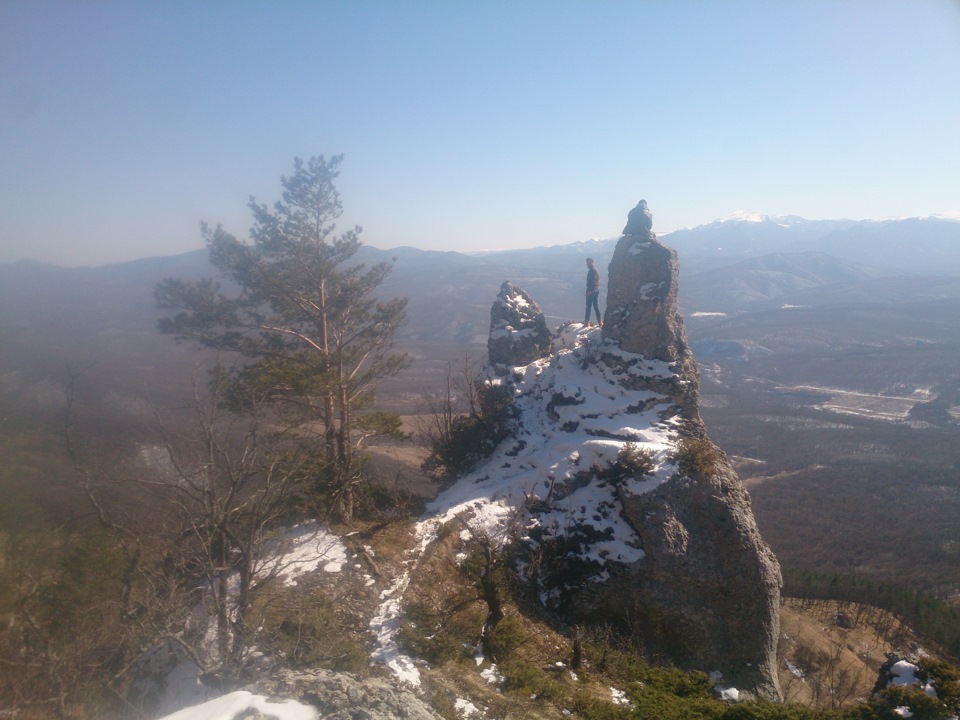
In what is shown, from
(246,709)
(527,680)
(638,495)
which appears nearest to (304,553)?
(527,680)

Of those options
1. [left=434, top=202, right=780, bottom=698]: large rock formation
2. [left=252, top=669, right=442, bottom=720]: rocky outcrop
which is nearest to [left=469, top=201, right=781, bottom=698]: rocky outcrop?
[left=434, top=202, right=780, bottom=698]: large rock formation

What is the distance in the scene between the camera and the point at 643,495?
1152cm

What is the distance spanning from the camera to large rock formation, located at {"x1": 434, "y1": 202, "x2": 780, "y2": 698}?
411 inches

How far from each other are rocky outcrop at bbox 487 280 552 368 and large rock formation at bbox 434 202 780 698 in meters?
0.99

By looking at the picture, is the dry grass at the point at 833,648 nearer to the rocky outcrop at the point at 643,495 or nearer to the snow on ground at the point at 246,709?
the rocky outcrop at the point at 643,495

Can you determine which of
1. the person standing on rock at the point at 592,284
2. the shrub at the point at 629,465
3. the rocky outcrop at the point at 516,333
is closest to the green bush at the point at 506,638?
the shrub at the point at 629,465

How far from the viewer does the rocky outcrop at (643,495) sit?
10414 millimetres

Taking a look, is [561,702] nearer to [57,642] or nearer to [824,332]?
[57,642]

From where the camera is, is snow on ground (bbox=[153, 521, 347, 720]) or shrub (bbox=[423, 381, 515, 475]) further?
shrub (bbox=[423, 381, 515, 475])

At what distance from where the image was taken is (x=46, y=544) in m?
8.05

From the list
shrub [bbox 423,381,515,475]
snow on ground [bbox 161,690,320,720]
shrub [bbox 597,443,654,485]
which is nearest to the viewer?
snow on ground [bbox 161,690,320,720]

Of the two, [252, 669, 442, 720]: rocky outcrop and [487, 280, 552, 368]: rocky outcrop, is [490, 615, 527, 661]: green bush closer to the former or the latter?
[252, 669, 442, 720]: rocky outcrop

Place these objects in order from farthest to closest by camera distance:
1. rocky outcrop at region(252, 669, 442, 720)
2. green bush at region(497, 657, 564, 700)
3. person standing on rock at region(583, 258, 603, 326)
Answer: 1. person standing on rock at region(583, 258, 603, 326)
2. green bush at region(497, 657, 564, 700)
3. rocky outcrop at region(252, 669, 442, 720)

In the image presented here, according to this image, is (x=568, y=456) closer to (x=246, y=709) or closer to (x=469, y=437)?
(x=469, y=437)
